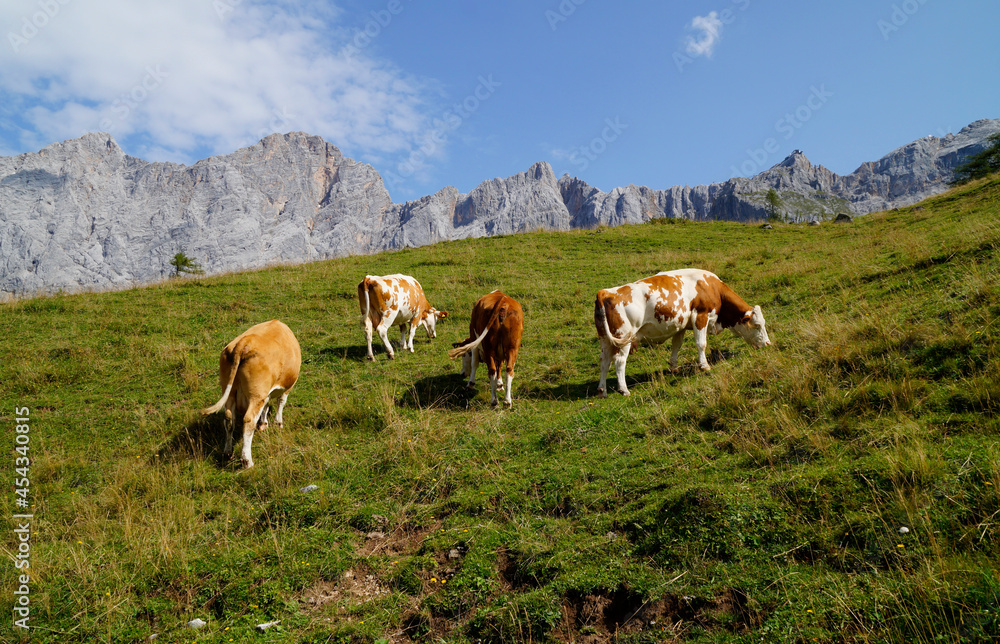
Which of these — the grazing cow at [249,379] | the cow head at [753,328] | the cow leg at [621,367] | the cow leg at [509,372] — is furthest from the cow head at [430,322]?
the cow head at [753,328]

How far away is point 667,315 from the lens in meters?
9.16

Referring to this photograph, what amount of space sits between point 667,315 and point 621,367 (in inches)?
61.3

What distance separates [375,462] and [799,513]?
4.89m

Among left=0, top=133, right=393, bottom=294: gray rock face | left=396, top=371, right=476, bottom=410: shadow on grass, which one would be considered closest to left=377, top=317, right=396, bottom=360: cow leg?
left=396, top=371, right=476, bottom=410: shadow on grass

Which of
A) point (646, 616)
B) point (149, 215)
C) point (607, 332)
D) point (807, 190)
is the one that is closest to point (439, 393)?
point (607, 332)

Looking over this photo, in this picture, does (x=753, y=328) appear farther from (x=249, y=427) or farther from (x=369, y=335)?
(x=249, y=427)

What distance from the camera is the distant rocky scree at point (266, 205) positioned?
144 meters

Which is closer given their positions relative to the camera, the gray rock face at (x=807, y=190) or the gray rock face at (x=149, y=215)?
the gray rock face at (x=149, y=215)

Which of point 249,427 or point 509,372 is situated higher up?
point 509,372

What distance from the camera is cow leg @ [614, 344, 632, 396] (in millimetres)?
8344

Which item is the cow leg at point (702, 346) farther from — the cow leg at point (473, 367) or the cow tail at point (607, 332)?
the cow leg at point (473, 367)

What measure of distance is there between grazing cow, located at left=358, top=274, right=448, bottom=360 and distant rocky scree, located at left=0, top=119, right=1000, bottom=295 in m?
125

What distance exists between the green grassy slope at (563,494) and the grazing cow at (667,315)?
554 mm

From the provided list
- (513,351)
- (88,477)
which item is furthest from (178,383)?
(513,351)
